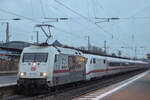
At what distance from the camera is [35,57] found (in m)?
15.3

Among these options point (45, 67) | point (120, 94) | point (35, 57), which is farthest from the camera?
point (35, 57)

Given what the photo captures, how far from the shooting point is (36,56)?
1527cm

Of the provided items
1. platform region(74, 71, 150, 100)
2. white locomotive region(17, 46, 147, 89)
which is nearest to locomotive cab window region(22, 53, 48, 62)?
white locomotive region(17, 46, 147, 89)

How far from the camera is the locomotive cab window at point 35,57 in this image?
15078mm

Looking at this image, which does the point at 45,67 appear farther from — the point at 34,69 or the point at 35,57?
the point at 35,57

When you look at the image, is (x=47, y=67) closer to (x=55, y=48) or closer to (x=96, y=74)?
(x=55, y=48)

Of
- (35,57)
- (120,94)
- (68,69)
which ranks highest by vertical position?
(35,57)

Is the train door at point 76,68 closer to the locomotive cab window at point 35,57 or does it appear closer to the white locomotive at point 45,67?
the white locomotive at point 45,67

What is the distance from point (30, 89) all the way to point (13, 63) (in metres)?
27.3

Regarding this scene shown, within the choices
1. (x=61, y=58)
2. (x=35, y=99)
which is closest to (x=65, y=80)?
(x=61, y=58)

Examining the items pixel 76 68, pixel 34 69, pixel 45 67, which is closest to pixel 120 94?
pixel 45 67

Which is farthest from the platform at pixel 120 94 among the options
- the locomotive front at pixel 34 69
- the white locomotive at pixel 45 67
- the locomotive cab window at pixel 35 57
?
the locomotive cab window at pixel 35 57

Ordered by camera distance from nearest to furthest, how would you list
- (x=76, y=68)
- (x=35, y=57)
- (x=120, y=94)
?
1. (x=120, y=94)
2. (x=35, y=57)
3. (x=76, y=68)

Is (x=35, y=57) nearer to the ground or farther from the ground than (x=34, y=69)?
farther from the ground
